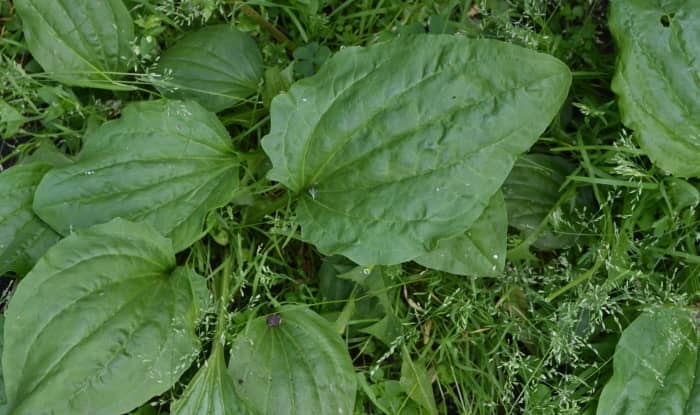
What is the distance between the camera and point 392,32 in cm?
224

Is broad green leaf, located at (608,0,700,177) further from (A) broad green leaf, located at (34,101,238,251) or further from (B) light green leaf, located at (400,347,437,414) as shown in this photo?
(A) broad green leaf, located at (34,101,238,251)

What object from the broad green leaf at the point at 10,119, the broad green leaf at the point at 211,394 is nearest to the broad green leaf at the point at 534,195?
the broad green leaf at the point at 211,394

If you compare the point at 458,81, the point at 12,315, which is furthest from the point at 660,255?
the point at 12,315

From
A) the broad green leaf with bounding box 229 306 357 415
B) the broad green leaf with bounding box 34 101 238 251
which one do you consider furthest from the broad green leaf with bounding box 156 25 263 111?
the broad green leaf with bounding box 229 306 357 415

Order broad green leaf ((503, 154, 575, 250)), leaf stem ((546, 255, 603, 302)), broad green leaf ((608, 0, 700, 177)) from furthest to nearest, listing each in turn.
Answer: broad green leaf ((503, 154, 575, 250)) → leaf stem ((546, 255, 603, 302)) → broad green leaf ((608, 0, 700, 177))

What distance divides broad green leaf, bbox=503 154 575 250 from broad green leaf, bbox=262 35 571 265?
0.43 metres

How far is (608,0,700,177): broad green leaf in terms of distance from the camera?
1932 millimetres

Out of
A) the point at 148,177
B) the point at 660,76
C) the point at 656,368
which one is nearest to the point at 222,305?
the point at 148,177

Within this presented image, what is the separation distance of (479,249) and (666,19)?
869 mm

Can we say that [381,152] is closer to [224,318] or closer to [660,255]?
[224,318]

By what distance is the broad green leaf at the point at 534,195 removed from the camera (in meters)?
2.18

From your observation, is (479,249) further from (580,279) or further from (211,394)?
(211,394)

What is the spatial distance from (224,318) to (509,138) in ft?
3.27

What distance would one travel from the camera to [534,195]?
2184mm
